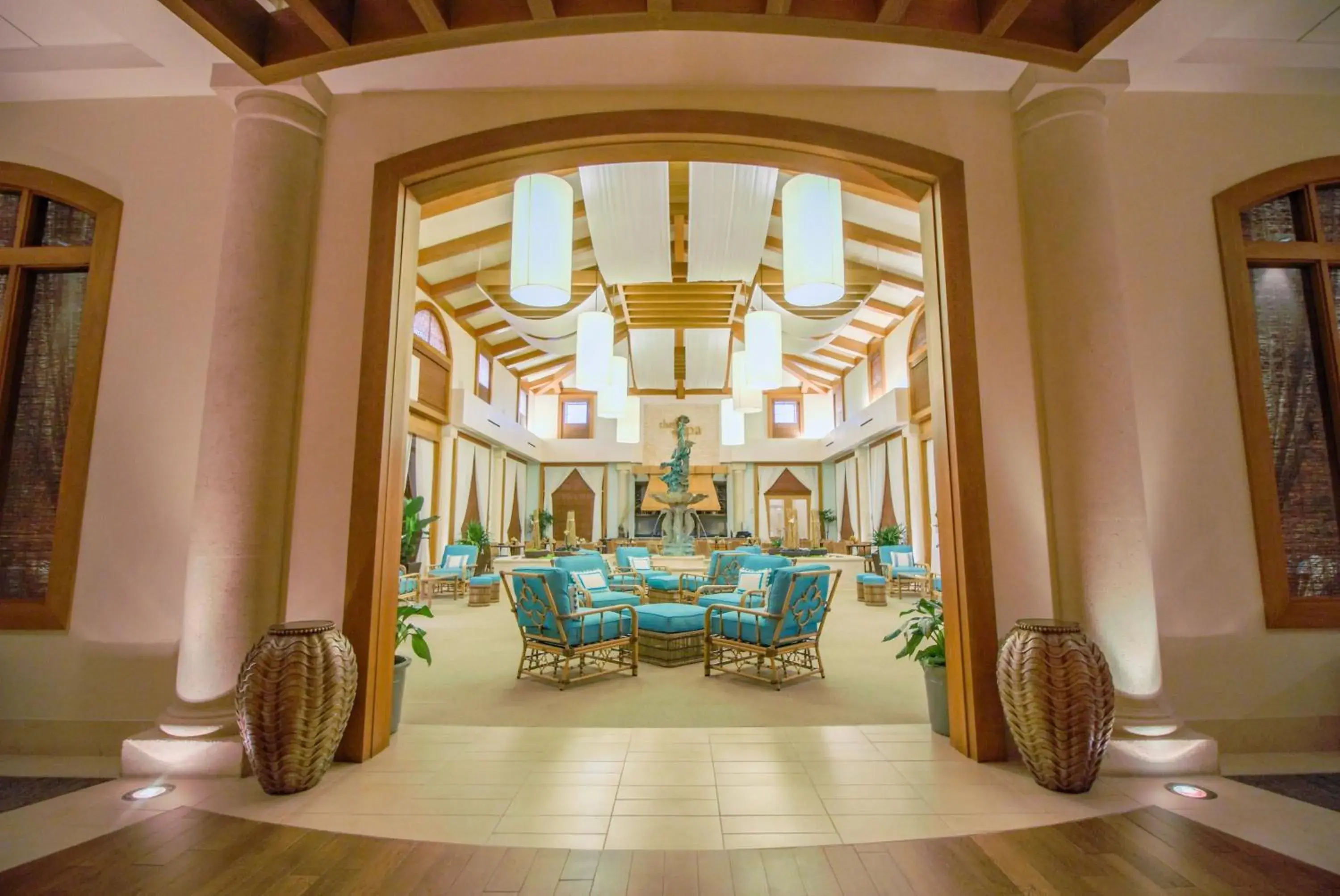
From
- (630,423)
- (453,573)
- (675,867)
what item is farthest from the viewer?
(630,423)

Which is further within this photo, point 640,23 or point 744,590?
point 744,590

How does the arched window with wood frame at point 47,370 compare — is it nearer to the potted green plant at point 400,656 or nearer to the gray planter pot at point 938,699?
the potted green plant at point 400,656

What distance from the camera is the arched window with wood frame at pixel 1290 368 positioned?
9.46ft

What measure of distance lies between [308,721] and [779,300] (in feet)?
30.5

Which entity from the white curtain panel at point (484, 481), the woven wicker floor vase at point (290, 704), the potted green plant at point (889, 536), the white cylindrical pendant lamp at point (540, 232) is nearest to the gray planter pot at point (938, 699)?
the woven wicker floor vase at point (290, 704)

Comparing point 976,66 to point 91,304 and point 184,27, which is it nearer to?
point 184,27

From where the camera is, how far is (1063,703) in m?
2.31

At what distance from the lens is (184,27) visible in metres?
2.70

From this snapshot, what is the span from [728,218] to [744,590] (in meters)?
3.65

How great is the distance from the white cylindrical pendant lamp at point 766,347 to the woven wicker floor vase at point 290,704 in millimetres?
6233

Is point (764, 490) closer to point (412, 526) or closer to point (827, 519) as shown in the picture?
point (827, 519)

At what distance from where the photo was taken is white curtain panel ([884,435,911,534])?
11.8 metres

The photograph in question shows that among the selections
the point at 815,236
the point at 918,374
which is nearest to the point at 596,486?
the point at 918,374

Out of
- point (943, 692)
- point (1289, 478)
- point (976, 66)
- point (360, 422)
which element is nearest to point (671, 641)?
point (943, 692)
